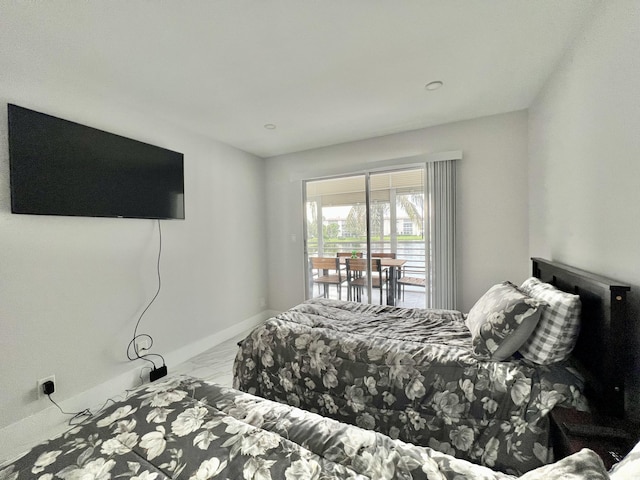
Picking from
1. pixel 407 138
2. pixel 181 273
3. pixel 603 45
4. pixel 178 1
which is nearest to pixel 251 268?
pixel 181 273

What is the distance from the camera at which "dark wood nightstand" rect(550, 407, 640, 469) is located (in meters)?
0.91

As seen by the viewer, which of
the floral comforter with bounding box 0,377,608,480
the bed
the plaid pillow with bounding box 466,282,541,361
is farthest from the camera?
the plaid pillow with bounding box 466,282,541,361

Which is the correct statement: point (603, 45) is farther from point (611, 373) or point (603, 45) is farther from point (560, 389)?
point (560, 389)

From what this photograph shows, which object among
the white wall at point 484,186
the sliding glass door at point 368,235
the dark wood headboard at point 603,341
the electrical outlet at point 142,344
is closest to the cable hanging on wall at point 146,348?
the electrical outlet at point 142,344

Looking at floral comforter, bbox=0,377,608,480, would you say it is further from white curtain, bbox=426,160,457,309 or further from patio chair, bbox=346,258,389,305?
patio chair, bbox=346,258,389,305

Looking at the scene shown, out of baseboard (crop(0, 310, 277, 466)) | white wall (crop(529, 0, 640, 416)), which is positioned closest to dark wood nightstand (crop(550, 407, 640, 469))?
white wall (crop(529, 0, 640, 416))

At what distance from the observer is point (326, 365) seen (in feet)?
5.34

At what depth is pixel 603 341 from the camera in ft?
3.69

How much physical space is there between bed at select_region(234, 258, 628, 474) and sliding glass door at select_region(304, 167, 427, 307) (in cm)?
152

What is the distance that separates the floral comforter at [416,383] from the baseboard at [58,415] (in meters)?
1.23

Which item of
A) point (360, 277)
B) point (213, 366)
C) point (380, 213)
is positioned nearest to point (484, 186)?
point (380, 213)

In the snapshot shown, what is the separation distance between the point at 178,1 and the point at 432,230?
2.91 metres

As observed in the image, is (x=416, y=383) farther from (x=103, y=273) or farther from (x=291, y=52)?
(x=103, y=273)

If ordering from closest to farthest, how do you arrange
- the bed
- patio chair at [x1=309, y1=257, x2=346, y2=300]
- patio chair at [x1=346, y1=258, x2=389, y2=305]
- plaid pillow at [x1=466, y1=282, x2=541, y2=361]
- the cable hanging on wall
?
the bed < plaid pillow at [x1=466, y1=282, x2=541, y2=361] < the cable hanging on wall < patio chair at [x1=346, y1=258, x2=389, y2=305] < patio chair at [x1=309, y1=257, x2=346, y2=300]
